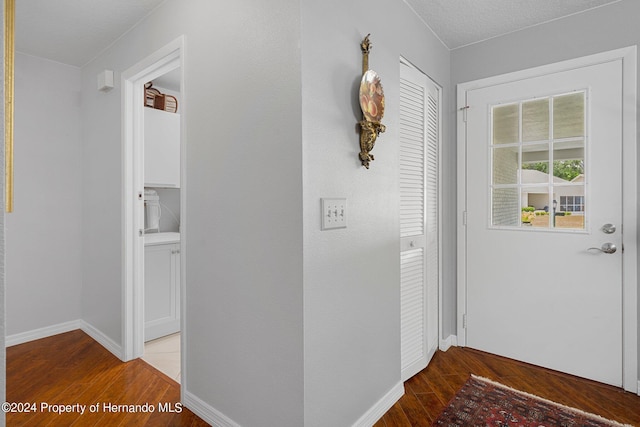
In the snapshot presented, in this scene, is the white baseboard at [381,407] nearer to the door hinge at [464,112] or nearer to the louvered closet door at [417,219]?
the louvered closet door at [417,219]

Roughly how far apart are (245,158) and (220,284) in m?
0.64

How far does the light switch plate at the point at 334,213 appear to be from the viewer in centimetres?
146

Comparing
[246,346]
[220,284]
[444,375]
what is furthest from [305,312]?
[444,375]

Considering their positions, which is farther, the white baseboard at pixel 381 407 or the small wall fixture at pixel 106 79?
the small wall fixture at pixel 106 79

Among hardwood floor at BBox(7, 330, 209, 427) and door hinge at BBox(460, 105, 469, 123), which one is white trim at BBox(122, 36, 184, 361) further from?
door hinge at BBox(460, 105, 469, 123)

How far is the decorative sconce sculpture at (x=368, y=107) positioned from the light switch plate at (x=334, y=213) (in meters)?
0.29

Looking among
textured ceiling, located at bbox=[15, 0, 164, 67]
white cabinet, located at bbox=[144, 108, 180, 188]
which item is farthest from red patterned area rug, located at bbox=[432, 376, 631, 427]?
textured ceiling, located at bbox=[15, 0, 164, 67]

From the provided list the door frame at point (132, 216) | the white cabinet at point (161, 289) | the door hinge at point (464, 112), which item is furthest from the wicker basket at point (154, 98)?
the door hinge at point (464, 112)

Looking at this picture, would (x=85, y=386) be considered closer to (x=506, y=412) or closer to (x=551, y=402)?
(x=506, y=412)

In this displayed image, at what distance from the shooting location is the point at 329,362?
1.52m

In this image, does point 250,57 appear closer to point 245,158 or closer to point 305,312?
point 245,158

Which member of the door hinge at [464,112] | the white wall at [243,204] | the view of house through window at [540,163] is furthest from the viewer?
the door hinge at [464,112]

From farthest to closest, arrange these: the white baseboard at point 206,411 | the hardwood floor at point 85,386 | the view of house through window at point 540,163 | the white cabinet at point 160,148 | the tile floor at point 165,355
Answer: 1. the white cabinet at point 160,148
2. the tile floor at point 165,355
3. the view of house through window at point 540,163
4. the hardwood floor at point 85,386
5. the white baseboard at point 206,411

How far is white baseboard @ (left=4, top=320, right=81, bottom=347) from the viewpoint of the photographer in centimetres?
284
